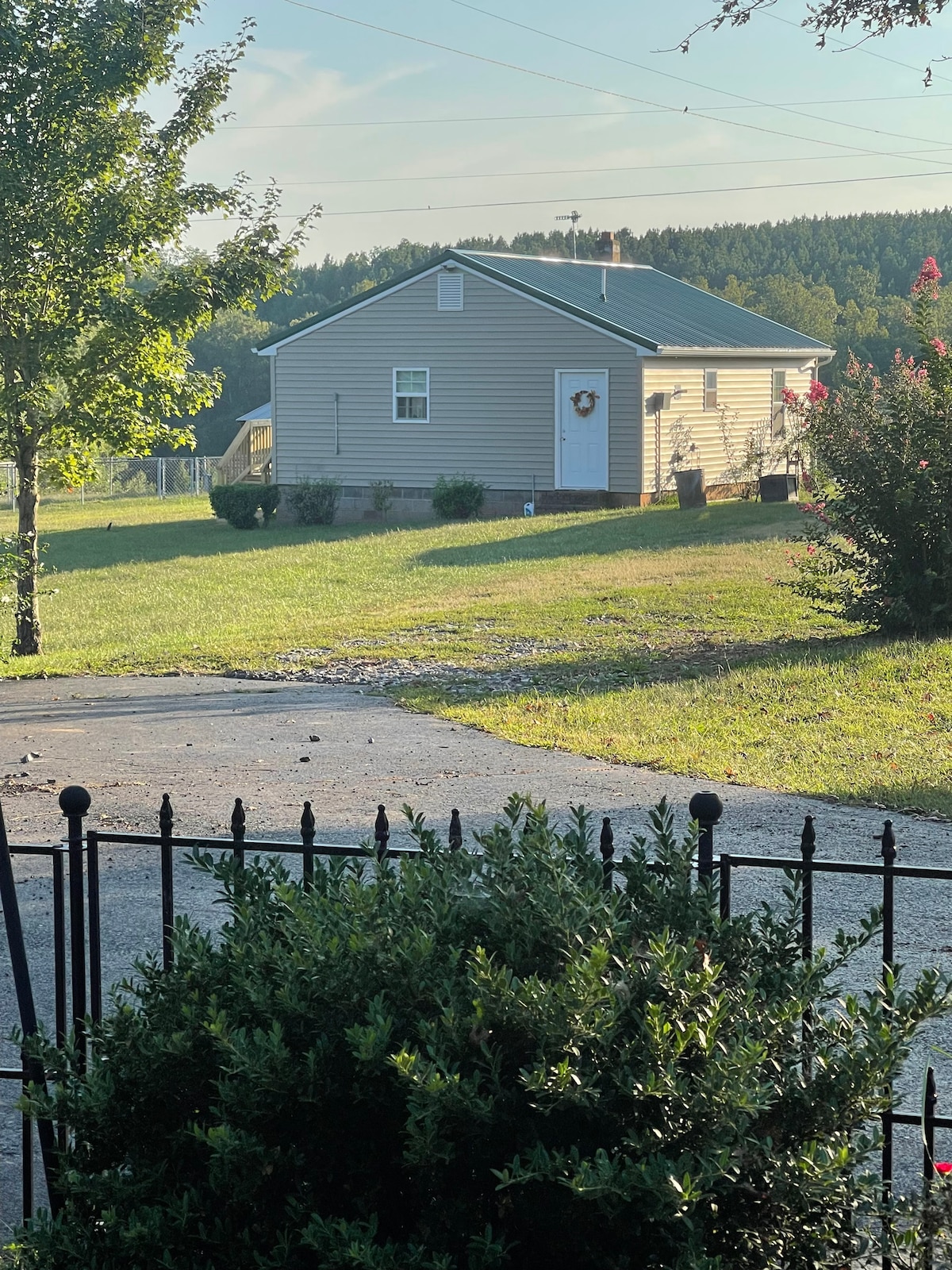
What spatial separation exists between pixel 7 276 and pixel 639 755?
8.43 metres

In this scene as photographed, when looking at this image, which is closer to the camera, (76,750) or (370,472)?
(76,750)

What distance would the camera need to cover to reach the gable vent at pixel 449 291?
3138 cm

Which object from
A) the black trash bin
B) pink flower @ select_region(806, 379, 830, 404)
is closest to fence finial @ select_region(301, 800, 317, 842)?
pink flower @ select_region(806, 379, 830, 404)

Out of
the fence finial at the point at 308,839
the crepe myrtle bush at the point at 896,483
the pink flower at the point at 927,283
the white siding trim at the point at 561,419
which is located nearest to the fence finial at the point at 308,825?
the fence finial at the point at 308,839

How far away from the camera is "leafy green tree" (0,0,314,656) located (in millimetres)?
13609

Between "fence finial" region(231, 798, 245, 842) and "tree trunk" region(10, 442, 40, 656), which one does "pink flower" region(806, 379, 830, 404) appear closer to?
"tree trunk" region(10, 442, 40, 656)

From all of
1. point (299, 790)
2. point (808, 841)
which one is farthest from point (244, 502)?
point (808, 841)

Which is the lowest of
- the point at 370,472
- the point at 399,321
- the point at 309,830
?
the point at 309,830

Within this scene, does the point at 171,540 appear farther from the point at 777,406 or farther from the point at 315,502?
the point at 777,406

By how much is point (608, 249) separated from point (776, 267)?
51.5 m

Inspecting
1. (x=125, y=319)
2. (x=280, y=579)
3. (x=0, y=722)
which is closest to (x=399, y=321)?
(x=280, y=579)

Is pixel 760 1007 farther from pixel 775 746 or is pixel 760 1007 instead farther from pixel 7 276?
pixel 7 276

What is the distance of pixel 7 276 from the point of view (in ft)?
45.2

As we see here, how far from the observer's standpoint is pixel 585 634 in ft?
48.8
